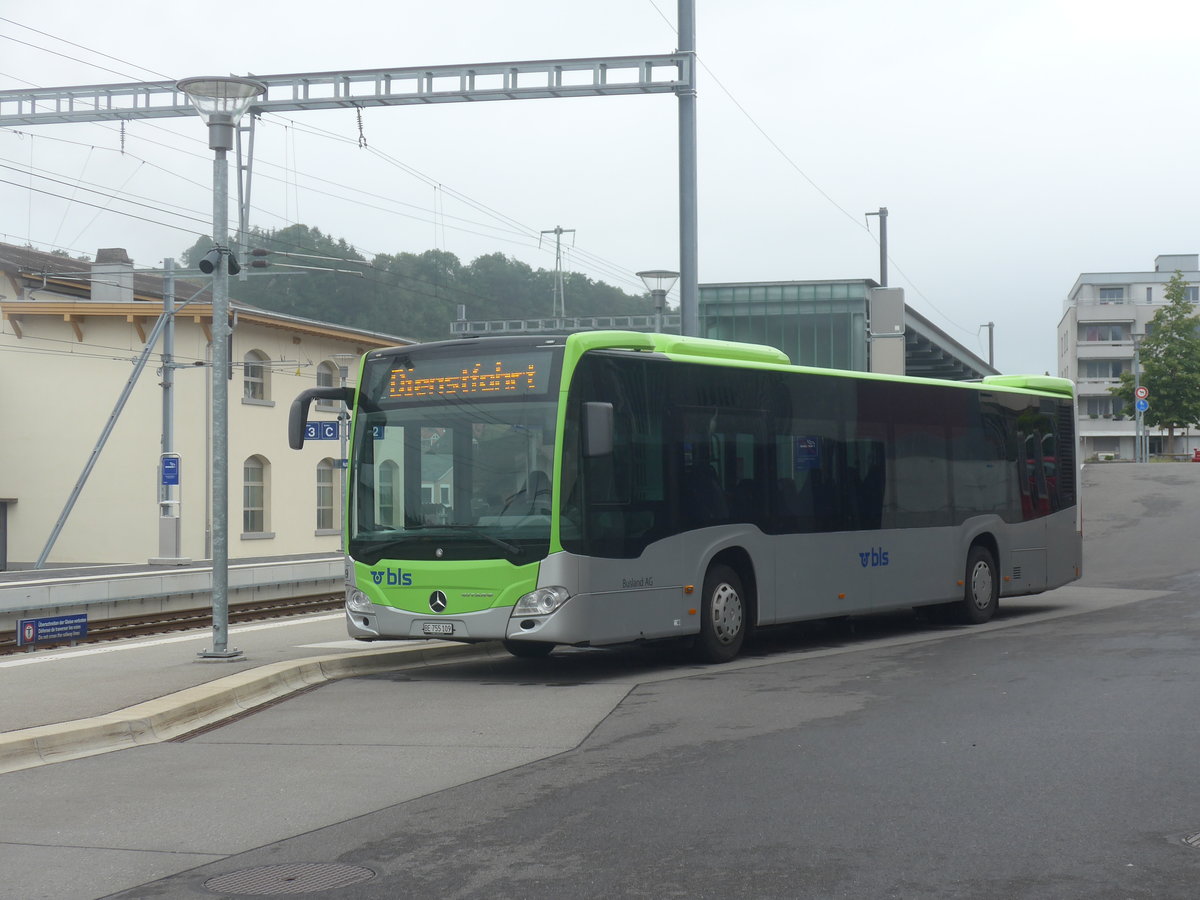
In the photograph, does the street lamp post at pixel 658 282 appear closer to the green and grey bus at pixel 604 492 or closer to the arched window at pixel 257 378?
the green and grey bus at pixel 604 492

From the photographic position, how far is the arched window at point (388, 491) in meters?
13.1

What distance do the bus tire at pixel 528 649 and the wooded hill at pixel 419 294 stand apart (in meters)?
38.0

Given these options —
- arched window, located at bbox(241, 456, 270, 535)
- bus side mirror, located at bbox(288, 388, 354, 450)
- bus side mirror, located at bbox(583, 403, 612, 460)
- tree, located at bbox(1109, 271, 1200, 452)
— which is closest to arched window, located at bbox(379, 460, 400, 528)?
bus side mirror, located at bbox(288, 388, 354, 450)

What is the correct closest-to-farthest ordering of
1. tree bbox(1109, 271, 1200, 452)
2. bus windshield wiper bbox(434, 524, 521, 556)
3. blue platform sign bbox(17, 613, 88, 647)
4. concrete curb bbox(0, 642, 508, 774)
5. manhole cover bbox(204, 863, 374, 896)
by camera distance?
1. manhole cover bbox(204, 863, 374, 896)
2. concrete curb bbox(0, 642, 508, 774)
3. bus windshield wiper bbox(434, 524, 521, 556)
4. blue platform sign bbox(17, 613, 88, 647)
5. tree bbox(1109, 271, 1200, 452)

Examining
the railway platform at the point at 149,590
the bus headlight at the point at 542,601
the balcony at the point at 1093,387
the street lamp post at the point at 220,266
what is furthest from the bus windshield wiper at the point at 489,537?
the balcony at the point at 1093,387

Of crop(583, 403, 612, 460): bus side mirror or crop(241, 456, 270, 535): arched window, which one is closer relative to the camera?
crop(583, 403, 612, 460): bus side mirror

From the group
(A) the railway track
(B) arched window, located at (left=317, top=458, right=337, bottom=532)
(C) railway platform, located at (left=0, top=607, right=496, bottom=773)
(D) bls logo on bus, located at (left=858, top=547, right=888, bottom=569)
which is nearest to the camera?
(C) railway platform, located at (left=0, top=607, right=496, bottom=773)

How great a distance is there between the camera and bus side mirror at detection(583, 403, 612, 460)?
39.4ft

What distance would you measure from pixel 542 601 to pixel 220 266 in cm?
417

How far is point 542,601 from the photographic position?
12258 mm

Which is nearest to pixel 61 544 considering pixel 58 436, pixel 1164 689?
pixel 58 436

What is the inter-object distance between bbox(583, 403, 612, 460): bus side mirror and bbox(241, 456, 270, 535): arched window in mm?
35045

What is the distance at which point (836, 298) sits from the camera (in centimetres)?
5038

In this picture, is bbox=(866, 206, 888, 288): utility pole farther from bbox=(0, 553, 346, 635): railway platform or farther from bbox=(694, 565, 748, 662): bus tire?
bbox=(694, 565, 748, 662): bus tire
